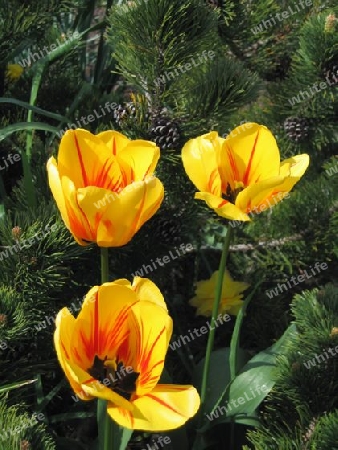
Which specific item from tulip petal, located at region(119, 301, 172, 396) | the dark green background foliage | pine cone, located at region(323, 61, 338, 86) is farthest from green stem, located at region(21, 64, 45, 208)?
pine cone, located at region(323, 61, 338, 86)

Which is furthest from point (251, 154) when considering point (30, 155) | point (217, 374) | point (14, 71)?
point (14, 71)

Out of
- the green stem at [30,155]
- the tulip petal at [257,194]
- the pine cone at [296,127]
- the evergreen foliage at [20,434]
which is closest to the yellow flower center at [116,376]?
the evergreen foliage at [20,434]

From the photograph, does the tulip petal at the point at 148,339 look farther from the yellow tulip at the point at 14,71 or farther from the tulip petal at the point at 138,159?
the yellow tulip at the point at 14,71

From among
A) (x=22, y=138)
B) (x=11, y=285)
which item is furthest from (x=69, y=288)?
(x=22, y=138)

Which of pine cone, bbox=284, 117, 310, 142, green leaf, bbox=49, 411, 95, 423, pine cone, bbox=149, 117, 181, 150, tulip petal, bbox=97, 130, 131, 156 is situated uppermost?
Answer: tulip petal, bbox=97, 130, 131, 156

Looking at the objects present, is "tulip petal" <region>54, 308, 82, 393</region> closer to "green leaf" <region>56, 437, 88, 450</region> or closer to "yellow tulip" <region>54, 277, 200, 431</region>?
"yellow tulip" <region>54, 277, 200, 431</region>

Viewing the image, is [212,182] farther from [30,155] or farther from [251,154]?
[30,155]

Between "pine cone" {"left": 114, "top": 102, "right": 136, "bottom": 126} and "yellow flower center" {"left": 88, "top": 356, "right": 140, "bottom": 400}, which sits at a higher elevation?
"pine cone" {"left": 114, "top": 102, "right": 136, "bottom": 126}
